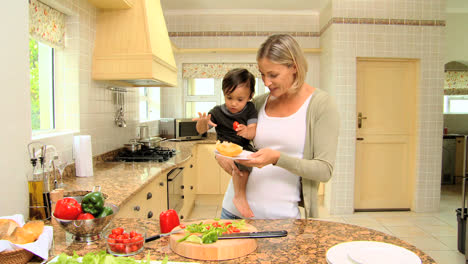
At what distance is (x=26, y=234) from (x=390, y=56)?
466 cm

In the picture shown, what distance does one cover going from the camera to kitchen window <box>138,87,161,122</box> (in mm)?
4844

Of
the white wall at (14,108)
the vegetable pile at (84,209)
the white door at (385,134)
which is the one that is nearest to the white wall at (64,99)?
the white wall at (14,108)

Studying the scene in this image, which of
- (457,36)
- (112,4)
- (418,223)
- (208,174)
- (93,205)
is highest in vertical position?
(457,36)

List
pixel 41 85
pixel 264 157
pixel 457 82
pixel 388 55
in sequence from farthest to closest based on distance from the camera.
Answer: pixel 457 82 → pixel 388 55 → pixel 41 85 → pixel 264 157

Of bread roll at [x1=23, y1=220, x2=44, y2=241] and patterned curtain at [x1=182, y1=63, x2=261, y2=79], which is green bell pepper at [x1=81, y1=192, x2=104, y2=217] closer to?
bread roll at [x1=23, y1=220, x2=44, y2=241]

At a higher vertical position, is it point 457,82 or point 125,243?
point 457,82

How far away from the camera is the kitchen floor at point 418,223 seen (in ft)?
11.3

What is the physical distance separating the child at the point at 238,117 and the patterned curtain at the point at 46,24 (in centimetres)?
138

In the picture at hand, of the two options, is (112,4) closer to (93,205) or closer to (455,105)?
(93,205)

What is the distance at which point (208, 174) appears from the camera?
5.08 m

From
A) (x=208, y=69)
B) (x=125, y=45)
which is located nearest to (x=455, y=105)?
(x=208, y=69)

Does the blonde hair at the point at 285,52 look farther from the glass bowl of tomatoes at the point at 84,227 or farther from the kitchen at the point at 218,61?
the kitchen at the point at 218,61

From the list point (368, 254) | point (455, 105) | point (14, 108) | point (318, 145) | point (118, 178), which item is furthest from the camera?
point (455, 105)

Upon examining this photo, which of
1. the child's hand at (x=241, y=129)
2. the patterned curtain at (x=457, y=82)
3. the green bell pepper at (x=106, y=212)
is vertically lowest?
the green bell pepper at (x=106, y=212)
